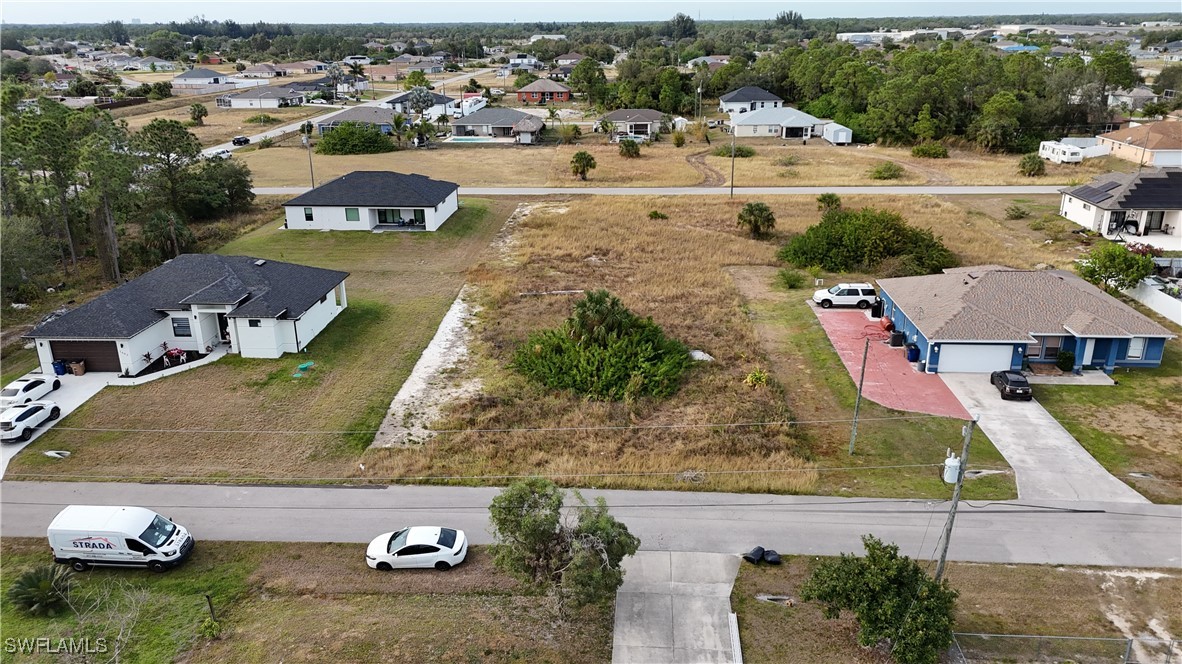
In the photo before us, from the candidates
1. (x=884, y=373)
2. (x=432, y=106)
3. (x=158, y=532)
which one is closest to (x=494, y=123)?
(x=432, y=106)

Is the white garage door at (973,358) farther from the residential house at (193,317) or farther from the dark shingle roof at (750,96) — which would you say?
the dark shingle roof at (750,96)

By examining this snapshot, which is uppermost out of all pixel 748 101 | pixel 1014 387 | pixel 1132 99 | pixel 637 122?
pixel 748 101

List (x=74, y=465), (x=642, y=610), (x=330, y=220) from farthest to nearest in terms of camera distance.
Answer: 1. (x=330, y=220)
2. (x=74, y=465)
3. (x=642, y=610)

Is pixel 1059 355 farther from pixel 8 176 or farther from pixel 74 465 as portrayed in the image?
pixel 8 176

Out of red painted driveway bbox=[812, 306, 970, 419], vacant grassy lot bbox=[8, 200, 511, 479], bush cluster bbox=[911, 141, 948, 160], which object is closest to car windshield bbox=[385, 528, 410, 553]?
vacant grassy lot bbox=[8, 200, 511, 479]

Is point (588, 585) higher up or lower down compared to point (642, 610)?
higher up

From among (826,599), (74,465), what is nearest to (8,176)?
(74,465)

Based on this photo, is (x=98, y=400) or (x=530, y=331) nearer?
(x=98, y=400)

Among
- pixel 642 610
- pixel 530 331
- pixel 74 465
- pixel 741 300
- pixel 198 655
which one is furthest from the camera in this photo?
pixel 741 300

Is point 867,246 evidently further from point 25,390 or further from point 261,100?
point 261,100
